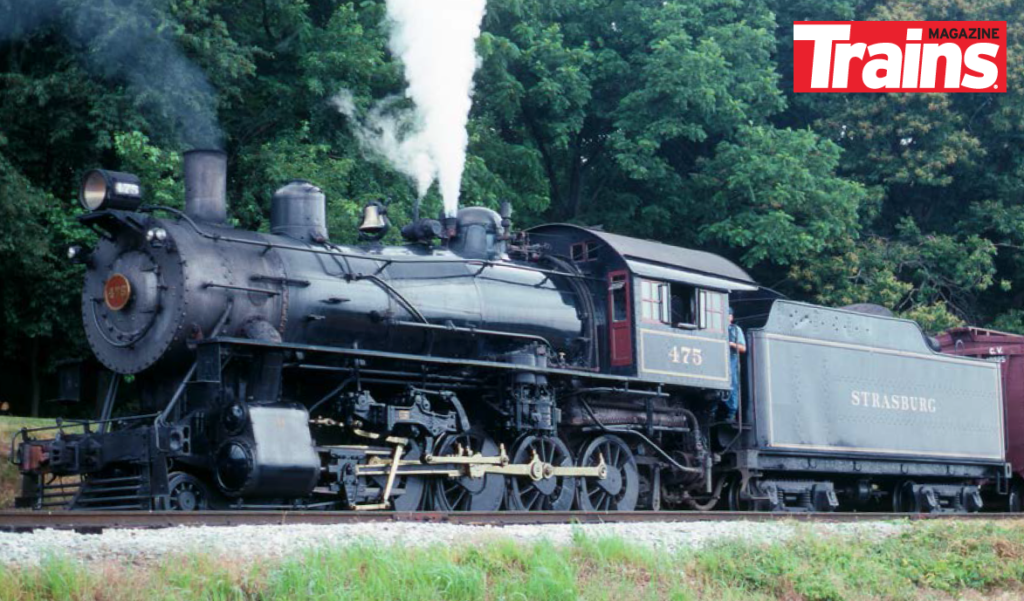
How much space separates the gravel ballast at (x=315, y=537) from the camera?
705 cm

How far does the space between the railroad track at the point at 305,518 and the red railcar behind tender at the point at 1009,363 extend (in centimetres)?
798

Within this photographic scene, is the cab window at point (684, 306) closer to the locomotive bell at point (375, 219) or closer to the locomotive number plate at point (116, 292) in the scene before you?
the locomotive bell at point (375, 219)

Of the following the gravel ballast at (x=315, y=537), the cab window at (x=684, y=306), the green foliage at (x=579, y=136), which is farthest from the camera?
the green foliage at (x=579, y=136)

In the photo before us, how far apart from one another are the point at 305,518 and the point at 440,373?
108 inches

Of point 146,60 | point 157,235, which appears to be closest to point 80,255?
point 157,235

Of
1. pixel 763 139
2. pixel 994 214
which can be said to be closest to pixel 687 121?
pixel 763 139

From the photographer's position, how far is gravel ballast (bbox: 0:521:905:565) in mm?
7055

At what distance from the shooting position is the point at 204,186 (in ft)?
36.8

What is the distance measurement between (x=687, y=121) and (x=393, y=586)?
20.2m

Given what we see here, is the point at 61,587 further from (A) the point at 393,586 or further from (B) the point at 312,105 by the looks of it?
(B) the point at 312,105

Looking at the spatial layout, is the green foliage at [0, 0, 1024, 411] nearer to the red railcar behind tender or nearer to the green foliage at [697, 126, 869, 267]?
the green foliage at [697, 126, 869, 267]

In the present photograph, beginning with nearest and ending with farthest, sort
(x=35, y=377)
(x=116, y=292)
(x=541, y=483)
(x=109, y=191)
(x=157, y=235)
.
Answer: (x=157, y=235)
(x=109, y=191)
(x=116, y=292)
(x=541, y=483)
(x=35, y=377)

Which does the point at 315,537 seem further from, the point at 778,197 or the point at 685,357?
the point at 778,197

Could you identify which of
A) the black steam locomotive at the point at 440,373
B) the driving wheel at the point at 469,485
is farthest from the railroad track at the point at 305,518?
the driving wheel at the point at 469,485
